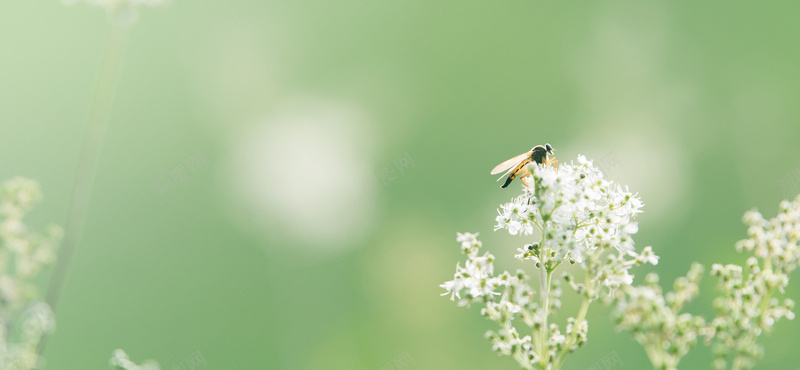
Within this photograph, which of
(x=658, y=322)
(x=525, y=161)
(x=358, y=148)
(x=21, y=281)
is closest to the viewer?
(x=658, y=322)

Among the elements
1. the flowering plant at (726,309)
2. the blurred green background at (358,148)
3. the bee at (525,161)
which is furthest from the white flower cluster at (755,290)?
the blurred green background at (358,148)

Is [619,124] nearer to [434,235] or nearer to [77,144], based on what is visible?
[434,235]

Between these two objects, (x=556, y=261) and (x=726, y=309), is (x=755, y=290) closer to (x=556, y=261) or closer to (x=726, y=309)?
(x=726, y=309)

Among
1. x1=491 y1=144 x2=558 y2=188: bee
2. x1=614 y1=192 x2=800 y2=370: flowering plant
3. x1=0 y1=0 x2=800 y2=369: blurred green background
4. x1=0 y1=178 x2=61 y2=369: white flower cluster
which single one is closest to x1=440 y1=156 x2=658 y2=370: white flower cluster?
x1=614 y1=192 x2=800 y2=370: flowering plant

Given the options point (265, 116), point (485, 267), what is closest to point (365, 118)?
point (265, 116)

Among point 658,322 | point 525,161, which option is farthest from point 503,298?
point 525,161
